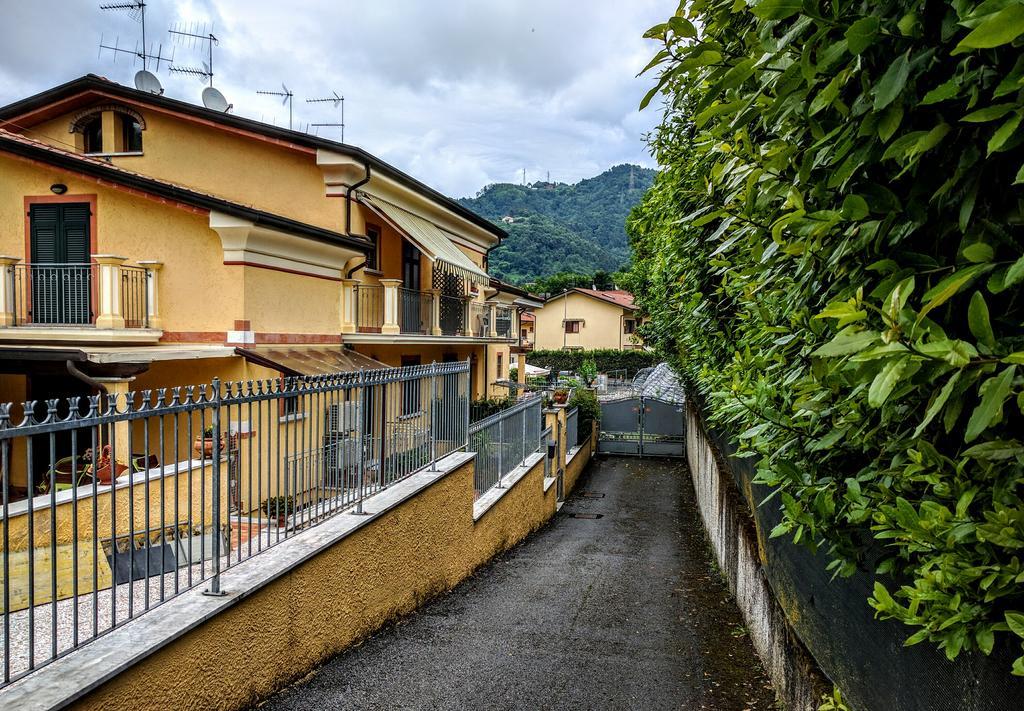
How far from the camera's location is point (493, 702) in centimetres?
476

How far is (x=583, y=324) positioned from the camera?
5909cm

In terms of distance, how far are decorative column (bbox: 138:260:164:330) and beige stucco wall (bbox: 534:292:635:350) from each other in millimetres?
46630

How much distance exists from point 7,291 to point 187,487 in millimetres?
10354

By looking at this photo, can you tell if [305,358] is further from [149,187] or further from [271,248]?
[149,187]

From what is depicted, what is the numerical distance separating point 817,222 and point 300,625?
4.46 metres

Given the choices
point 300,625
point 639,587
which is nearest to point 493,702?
point 300,625

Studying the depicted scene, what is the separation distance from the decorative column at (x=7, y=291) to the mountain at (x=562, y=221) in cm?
6322

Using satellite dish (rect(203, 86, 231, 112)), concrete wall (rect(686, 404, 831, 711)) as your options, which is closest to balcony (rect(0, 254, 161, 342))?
satellite dish (rect(203, 86, 231, 112))

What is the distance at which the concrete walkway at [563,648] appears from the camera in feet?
15.8

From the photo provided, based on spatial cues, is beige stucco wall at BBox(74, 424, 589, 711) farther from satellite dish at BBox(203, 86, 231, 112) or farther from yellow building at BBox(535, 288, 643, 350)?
yellow building at BBox(535, 288, 643, 350)

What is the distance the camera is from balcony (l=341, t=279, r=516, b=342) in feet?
51.2

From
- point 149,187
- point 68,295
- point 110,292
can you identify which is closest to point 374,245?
point 149,187

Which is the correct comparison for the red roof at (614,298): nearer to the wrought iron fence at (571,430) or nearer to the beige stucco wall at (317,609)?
the wrought iron fence at (571,430)

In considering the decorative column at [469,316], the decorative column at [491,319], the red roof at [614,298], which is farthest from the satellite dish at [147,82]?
the red roof at [614,298]
